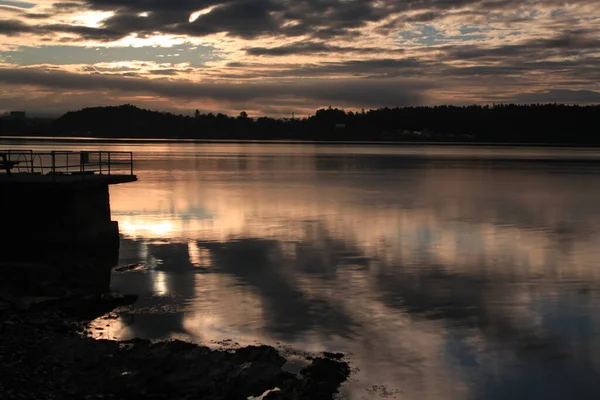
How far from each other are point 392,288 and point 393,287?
15 centimetres

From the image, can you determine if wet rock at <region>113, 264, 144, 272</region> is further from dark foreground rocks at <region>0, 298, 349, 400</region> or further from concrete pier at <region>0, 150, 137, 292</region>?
dark foreground rocks at <region>0, 298, 349, 400</region>

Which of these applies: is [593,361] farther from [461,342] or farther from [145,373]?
[145,373]

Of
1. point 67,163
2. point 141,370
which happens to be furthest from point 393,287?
point 67,163

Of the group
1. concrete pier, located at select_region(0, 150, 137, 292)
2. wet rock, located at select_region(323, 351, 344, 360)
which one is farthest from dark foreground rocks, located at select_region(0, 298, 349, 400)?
concrete pier, located at select_region(0, 150, 137, 292)

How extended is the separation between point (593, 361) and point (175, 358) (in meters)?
7.99

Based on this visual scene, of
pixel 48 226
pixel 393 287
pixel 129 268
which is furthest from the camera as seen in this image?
pixel 48 226

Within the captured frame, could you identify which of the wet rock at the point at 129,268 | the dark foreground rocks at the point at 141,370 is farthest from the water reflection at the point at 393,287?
the dark foreground rocks at the point at 141,370

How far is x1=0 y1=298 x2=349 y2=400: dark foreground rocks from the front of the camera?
1045 cm

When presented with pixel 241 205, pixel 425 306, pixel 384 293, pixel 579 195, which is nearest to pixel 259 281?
pixel 384 293

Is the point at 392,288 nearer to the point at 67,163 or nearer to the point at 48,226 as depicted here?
the point at 48,226

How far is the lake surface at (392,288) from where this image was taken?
12617 mm

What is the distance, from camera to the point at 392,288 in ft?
61.6

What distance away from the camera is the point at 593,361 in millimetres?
12914

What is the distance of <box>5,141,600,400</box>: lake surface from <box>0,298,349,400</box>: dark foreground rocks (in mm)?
914
